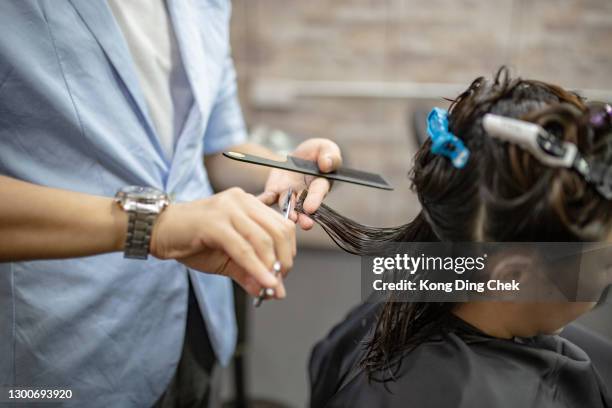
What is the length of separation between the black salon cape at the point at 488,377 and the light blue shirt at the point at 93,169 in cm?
37

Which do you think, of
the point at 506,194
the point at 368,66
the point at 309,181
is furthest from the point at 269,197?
the point at 368,66

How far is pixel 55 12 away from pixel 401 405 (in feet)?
2.50

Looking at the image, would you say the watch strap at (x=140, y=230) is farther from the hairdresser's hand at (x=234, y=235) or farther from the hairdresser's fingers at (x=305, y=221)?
the hairdresser's fingers at (x=305, y=221)

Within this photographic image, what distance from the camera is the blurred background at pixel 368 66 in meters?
2.34

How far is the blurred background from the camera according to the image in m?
2.34

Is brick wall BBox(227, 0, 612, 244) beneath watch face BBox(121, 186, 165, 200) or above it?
above

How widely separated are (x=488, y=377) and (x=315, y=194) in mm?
381

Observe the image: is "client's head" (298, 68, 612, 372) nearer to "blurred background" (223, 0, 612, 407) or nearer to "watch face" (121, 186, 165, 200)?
"watch face" (121, 186, 165, 200)

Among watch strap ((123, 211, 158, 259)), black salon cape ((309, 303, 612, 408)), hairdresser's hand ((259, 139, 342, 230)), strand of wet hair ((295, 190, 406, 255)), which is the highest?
hairdresser's hand ((259, 139, 342, 230))

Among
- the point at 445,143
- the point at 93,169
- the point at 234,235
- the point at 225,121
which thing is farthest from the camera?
the point at 225,121

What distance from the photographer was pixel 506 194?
68cm

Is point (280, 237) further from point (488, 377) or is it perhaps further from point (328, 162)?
point (488, 377)

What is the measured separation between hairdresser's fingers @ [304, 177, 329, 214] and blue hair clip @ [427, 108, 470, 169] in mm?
178

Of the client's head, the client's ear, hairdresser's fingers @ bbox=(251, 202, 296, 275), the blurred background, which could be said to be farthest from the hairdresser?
the blurred background
